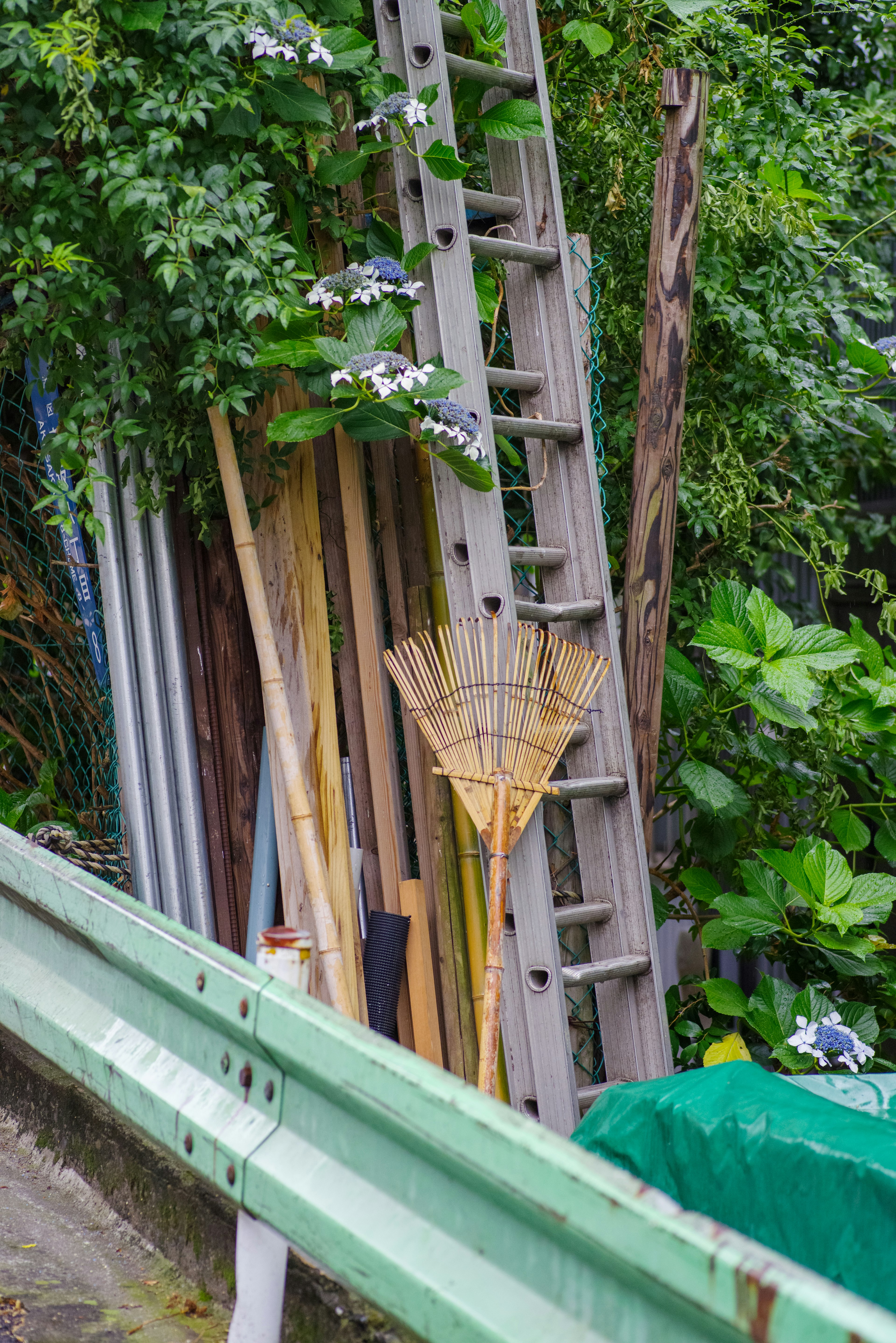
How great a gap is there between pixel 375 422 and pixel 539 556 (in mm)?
596

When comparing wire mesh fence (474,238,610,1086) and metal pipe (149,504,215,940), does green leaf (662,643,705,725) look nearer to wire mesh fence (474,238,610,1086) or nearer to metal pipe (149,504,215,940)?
wire mesh fence (474,238,610,1086)

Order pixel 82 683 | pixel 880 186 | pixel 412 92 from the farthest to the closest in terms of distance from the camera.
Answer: pixel 880 186 → pixel 82 683 → pixel 412 92

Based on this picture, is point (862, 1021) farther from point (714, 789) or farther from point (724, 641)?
point (724, 641)

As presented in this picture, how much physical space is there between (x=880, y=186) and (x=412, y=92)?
111 inches

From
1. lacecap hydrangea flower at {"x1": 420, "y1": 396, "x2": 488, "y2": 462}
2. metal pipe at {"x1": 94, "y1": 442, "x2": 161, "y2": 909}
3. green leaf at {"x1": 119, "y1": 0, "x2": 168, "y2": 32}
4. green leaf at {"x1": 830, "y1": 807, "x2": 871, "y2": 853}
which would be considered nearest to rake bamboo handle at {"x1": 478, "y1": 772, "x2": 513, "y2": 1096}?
lacecap hydrangea flower at {"x1": 420, "y1": 396, "x2": 488, "y2": 462}

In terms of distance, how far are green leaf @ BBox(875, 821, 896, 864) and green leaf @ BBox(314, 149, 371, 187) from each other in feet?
8.29

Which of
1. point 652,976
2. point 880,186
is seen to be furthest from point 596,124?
point 652,976

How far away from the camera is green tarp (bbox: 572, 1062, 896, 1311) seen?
1609 millimetres

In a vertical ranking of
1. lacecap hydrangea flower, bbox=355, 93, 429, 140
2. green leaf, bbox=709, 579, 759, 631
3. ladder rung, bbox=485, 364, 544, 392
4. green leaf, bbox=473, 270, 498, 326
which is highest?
lacecap hydrangea flower, bbox=355, 93, 429, 140

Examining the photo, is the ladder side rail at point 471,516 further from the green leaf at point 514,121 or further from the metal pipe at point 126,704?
the metal pipe at point 126,704

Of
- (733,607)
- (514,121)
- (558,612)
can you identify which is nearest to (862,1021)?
(733,607)

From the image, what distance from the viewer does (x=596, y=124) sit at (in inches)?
132

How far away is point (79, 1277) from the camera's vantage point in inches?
56.2

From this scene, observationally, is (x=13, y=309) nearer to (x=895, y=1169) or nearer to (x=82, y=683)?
(x=82, y=683)
